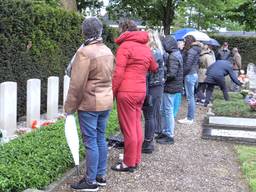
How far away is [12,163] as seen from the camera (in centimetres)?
525

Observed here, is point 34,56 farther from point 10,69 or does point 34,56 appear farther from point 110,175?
point 110,175

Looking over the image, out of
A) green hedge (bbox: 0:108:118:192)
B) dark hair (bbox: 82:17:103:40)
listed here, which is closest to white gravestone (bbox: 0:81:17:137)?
green hedge (bbox: 0:108:118:192)

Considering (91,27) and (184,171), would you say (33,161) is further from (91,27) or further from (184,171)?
(184,171)

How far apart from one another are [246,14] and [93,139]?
20977 millimetres

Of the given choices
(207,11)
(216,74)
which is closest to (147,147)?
(216,74)

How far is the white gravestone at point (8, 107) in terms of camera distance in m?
7.51

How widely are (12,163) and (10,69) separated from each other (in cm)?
371

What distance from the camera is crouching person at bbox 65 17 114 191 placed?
4.77m

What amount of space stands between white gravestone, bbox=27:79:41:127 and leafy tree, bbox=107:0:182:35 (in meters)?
16.9

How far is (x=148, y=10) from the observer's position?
26.1 m

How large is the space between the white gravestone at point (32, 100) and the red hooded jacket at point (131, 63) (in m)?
3.00

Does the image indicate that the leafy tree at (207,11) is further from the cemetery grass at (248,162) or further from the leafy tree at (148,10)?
the cemetery grass at (248,162)

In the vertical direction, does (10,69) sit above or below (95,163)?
above

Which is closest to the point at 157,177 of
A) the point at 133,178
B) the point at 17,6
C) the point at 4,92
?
the point at 133,178
